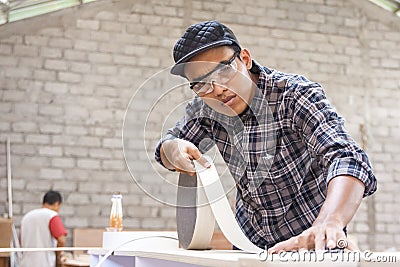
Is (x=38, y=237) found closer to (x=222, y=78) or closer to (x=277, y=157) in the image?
(x=277, y=157)

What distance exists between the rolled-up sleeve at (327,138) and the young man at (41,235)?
15.7ft

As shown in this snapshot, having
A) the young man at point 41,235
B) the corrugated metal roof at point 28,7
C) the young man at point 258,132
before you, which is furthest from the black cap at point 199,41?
the corrugated metal roof at point 28,7

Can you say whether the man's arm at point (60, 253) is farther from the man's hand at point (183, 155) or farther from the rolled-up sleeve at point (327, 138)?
the rolled-up sleeve at point (327, 138)

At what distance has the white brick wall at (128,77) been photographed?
22.9 ft

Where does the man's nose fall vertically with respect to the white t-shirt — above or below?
above

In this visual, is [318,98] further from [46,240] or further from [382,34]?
[382,34]

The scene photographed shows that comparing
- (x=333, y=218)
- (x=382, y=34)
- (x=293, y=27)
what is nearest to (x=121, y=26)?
(x=293, y=27)

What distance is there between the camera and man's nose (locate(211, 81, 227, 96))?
5.13 feet

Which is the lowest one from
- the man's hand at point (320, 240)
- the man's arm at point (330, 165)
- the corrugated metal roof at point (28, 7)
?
the man's hand at point (320, 240)

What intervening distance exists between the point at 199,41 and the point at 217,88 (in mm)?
124

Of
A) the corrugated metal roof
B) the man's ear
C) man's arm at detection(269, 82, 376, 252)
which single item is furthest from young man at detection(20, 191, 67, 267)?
man's arm at detection(269, 82, 376, 252)

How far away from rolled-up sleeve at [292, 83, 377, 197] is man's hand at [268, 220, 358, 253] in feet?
0.46

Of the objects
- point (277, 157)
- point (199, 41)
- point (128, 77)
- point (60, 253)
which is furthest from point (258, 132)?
point (128, 77)

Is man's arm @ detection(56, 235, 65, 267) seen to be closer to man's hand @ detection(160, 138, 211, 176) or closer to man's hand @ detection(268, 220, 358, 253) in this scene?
man's hand @ detection(160, 138, 211, 176)
